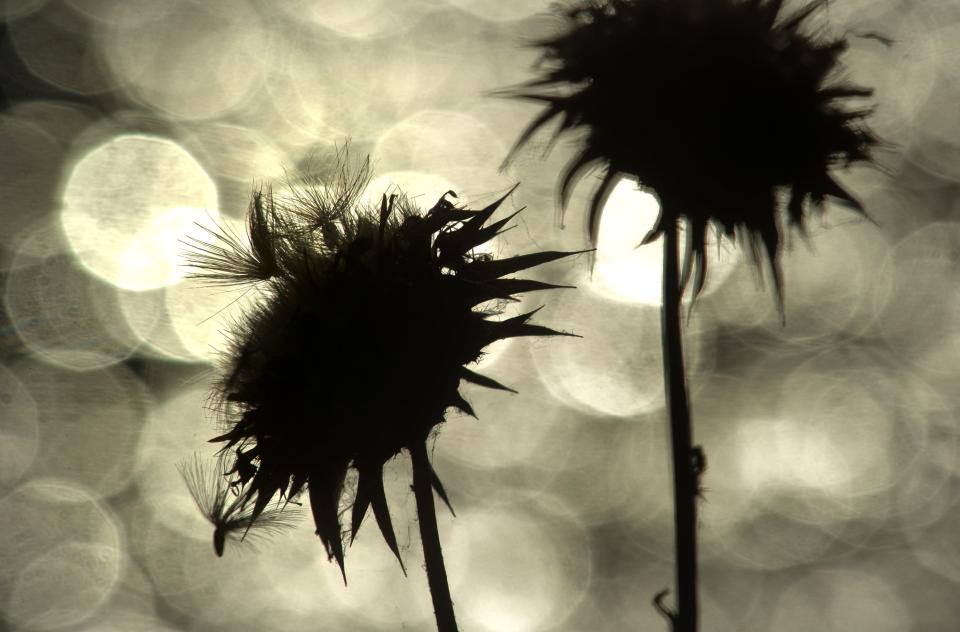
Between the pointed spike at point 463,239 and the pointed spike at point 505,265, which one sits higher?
A: the pointed spike at point 463,239

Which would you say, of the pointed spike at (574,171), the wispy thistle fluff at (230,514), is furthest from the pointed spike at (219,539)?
the pointed spike at (574,171)

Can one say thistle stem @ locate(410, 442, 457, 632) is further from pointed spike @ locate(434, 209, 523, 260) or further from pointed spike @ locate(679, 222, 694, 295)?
pointed spike @ locate(679, 222, 694, 295)

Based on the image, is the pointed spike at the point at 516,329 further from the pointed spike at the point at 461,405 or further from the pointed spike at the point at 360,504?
the pointed spike at the point at 360,504

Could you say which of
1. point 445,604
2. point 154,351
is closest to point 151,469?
point 154,351

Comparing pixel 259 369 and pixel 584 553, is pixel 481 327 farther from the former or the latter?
pixel 584 553

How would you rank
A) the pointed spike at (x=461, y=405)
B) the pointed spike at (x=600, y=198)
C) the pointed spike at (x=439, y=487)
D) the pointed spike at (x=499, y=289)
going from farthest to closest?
the pointed spike at (x=600, y=198) < the pointed spike at (x=439, y=487) < the pointed spike at (x=499, y=289) < the pointed spike at (x=461, y=405)

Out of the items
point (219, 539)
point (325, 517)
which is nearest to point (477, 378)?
point (325, 517)
